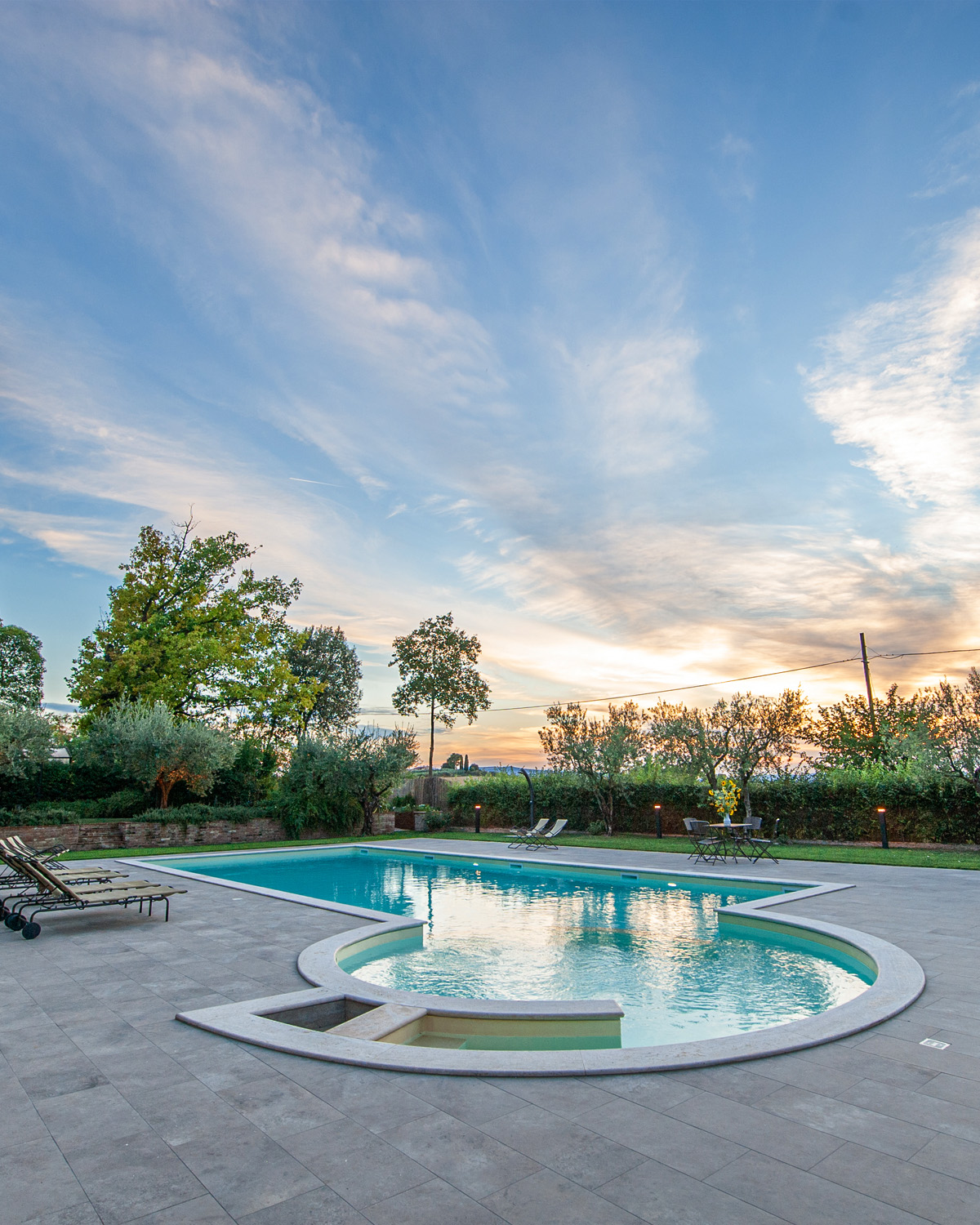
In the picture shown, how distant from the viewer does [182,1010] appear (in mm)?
4848

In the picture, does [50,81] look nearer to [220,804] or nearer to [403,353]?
[403,353]

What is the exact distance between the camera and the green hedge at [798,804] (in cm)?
1677

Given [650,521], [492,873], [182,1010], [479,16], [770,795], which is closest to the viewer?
[182,1010]

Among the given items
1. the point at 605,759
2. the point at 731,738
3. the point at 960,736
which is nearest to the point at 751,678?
the point at 731,738

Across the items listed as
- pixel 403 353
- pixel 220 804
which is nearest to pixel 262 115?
pixel 403 353

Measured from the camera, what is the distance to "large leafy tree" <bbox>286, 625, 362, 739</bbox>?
1545 inches

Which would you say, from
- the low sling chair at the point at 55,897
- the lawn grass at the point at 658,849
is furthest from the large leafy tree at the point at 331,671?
the low sling chair at the point at 55,897

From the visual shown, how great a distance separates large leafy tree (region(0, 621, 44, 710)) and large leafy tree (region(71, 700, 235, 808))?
22.8 meters

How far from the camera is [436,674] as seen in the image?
33.5 meters

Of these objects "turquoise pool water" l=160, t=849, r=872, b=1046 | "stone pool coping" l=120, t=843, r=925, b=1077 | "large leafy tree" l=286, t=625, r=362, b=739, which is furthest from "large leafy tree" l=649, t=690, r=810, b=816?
"large leafy tree" l=286, t=625, r=362, b=739

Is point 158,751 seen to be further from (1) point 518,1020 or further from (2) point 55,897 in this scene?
(1) point 518,1020

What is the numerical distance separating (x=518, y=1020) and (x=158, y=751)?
17.1 meters

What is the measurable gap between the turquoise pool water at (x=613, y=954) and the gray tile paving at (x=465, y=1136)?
1.78 meters

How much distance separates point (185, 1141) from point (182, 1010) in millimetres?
2091
